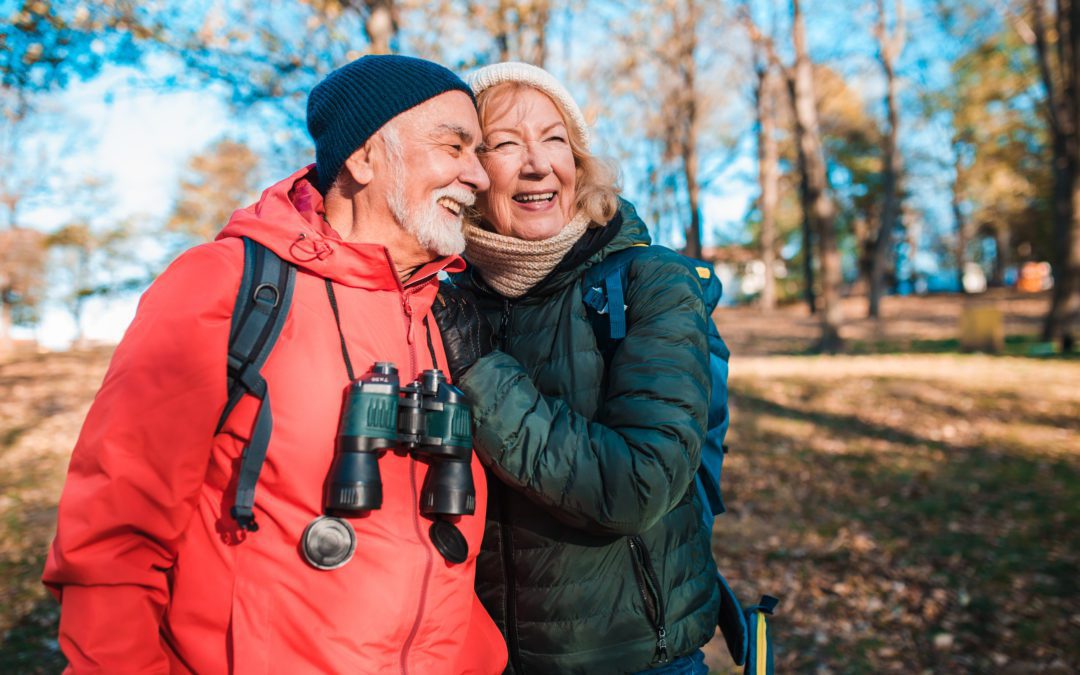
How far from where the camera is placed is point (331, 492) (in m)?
1.61

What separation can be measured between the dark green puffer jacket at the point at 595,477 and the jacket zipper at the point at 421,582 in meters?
0.19

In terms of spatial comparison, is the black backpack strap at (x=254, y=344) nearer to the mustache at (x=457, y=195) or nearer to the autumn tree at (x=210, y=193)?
the mustache at (x=457, y=195)

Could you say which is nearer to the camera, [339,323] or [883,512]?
[339,323]

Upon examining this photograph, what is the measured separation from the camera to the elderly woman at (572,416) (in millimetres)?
1815

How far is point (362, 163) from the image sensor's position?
2090 millimetres

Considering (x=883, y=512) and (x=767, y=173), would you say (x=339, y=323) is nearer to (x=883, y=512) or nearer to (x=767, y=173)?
(x=883, y=512)

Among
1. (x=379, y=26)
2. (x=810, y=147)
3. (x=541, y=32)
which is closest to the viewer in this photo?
(x=379, y=26)

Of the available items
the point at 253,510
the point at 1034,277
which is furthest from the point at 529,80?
the point at 1034,277

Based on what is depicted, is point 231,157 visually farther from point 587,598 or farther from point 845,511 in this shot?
point 587,598

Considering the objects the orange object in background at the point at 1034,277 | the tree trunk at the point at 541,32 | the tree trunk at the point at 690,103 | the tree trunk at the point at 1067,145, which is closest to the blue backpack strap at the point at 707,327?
the tree trunk at the point at 541,32

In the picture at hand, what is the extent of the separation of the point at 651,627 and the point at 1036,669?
3.75m

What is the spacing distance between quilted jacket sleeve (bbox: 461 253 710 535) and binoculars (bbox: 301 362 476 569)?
116 millimetres

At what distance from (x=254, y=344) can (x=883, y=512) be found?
6.68 metres

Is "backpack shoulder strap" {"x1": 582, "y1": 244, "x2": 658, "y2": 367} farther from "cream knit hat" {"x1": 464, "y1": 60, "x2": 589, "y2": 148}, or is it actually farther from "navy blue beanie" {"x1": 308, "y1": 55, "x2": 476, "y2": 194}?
"navy blue beanie" {"x1": 308, "y1": 55, "x2": 476, "y2": 194}
